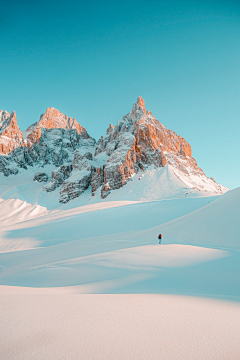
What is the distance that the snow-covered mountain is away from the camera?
51844 mm

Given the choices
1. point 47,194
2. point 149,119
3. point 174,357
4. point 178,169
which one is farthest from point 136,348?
point 149,119

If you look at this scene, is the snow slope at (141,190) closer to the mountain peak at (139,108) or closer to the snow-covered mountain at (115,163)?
the snow-covered mountain at (115,163)

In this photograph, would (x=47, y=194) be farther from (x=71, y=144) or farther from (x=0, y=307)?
(x=0, y=307)

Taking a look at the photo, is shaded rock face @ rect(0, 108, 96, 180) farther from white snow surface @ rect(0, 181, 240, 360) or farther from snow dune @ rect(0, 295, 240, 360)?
snow dune @ rect(0, 295, 240, 360)

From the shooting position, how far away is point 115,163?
58062mm

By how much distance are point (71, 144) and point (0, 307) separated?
10659 centimetres

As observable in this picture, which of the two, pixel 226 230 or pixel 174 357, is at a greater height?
pixel 226 230

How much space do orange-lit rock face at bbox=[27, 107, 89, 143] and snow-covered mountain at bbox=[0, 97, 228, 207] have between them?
238 centimetres

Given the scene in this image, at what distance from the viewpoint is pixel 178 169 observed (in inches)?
2378

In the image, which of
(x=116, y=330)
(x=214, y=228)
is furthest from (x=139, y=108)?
(x=116, y=330)

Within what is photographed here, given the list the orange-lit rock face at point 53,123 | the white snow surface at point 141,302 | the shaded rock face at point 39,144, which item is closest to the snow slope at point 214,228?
the white snow surface at point 141,302

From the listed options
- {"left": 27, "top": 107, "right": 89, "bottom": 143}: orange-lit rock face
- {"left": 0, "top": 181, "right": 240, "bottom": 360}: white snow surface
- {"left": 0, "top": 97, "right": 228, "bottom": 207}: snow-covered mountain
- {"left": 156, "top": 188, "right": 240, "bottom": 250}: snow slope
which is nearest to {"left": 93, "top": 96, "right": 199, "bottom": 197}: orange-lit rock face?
{"left": 0, "top": 97, "right": 228, "bottom": 207}: snow-covered mountain

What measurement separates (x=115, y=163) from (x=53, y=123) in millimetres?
80833

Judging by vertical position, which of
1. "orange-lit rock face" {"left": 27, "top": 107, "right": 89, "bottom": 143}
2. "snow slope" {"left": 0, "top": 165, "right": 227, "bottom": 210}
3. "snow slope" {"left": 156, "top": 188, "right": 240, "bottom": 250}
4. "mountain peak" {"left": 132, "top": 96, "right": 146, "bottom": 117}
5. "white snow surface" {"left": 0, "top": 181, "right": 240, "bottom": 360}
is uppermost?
"orange-lit rock face" {"left": 27, "top": 107, "right": 89, "bottom": 143}
